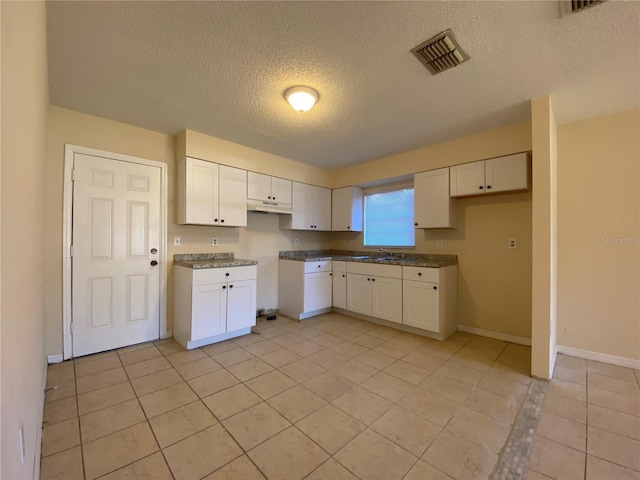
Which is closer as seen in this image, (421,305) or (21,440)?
(21,440)

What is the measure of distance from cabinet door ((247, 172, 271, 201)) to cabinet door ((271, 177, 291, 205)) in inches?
2.6

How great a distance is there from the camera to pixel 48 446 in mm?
1498

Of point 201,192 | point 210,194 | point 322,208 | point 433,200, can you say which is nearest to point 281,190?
point 322,208

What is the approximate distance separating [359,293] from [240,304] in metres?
1.62

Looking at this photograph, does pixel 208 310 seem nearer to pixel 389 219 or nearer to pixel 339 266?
pixel 339 266

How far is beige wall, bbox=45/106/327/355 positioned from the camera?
2479 mm

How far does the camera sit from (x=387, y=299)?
3.50 meters

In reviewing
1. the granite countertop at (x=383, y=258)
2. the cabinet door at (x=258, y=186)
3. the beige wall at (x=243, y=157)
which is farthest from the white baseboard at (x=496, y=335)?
the cabinet door at (x=258, y=186)

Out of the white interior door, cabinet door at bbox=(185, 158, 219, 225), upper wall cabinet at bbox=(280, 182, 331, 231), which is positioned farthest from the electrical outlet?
upper wall cabinet at bbox=(280, 182, 331, 231)

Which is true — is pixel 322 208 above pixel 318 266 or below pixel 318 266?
above

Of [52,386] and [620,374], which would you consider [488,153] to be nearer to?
[620,374]

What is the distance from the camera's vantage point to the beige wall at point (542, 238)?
86.9 inches

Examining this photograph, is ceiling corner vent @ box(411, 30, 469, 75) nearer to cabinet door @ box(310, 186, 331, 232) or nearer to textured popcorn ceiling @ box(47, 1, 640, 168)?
textured popcorn ceiling @ box(47, 1, 640, 168)

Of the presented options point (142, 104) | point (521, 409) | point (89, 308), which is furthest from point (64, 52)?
point (521, 409)
